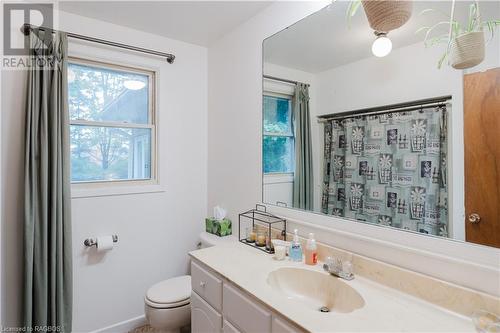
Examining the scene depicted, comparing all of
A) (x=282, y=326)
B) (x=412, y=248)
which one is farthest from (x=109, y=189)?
(x=412, y=248)

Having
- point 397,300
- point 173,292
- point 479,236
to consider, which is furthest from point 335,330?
point 173,292

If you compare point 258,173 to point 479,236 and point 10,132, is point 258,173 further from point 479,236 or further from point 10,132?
point 10,132

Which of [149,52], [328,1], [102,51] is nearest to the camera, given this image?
[328,1]

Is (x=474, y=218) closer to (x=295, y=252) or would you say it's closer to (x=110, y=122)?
(x=295, y=252)

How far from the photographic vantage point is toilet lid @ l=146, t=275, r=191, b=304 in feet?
5.96

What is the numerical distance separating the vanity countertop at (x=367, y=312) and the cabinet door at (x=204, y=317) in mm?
237

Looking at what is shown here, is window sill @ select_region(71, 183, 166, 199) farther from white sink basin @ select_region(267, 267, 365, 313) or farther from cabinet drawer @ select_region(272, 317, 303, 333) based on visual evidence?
cabinet drawer @ select_region(272, 317, 303, 333)

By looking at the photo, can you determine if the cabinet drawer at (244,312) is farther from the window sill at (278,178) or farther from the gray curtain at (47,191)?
the gray curtain at (47,191)

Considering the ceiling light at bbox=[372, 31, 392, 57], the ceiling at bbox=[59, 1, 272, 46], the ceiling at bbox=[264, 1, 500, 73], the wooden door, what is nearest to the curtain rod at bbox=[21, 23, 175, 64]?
the ceiling at bbox=[59, 1, 272, 46]

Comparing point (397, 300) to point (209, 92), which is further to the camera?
point (209, 92)

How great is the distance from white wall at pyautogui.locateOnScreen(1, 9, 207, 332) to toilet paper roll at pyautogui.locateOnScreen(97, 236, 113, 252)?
0.26ft

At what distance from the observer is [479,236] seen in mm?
990

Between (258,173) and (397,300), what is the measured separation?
3.76 feet

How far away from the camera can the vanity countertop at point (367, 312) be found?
0.92m
